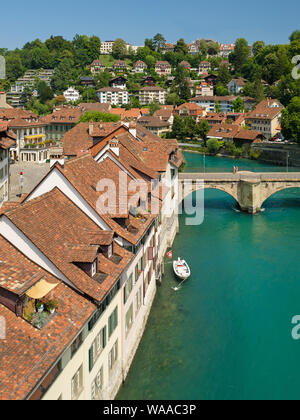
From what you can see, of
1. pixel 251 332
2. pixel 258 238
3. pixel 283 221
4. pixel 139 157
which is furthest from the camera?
pixel 283 221

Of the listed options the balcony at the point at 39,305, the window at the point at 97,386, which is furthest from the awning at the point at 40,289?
the window at the point at 97,386

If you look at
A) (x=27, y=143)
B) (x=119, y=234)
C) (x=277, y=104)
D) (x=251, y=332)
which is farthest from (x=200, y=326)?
(x=277, y=104)

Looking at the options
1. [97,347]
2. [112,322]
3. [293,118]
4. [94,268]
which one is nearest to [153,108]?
[293,118]

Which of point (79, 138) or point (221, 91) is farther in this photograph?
point (221, 91)

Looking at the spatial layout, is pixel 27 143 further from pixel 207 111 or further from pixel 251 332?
pixel 207 111

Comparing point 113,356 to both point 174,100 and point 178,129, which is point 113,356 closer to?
point 178,129

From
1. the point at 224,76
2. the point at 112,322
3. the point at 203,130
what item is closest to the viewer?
the point at 112,322

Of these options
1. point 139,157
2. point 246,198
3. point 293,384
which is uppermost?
point 139,157
